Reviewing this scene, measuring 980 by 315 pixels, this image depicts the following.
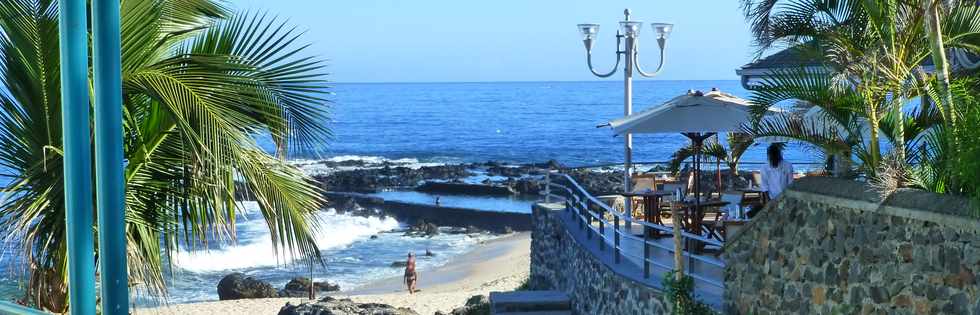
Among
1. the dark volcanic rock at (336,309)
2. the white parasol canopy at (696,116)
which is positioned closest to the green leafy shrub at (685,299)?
the white parasol canopy at (696,116)

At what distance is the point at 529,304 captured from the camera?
13.2 metres

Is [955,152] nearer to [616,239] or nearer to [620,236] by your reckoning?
[616,239]

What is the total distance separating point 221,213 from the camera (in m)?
6.48

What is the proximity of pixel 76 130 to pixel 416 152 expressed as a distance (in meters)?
73.4

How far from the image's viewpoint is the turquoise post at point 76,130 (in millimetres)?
4266

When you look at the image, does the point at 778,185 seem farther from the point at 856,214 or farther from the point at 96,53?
the point at 96,53

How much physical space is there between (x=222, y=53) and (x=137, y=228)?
3.71ft

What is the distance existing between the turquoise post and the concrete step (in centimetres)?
Answer: 873

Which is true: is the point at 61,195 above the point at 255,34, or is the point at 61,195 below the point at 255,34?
below

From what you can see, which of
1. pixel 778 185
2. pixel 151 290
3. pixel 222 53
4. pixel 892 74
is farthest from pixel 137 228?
pixel 778 185

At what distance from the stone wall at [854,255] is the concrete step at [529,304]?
446cm

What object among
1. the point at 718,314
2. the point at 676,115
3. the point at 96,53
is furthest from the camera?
the point at 676,115

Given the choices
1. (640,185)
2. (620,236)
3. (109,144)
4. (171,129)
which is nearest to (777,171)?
(620,236)

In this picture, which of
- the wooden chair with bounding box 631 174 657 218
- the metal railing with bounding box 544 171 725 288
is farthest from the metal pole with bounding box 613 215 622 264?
the wooden chair with bounding box 631 174 657 218
